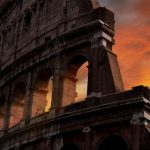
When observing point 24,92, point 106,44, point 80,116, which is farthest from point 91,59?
point 24,92

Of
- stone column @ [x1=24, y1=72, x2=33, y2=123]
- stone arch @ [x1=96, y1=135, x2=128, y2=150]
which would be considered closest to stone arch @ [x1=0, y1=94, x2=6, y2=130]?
stone column @ [x1=24, y1=72, x2=33, y2=123]

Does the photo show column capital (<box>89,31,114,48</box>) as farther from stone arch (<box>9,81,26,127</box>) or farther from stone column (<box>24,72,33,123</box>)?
stone arch (<box>9,81,26,127</box>)

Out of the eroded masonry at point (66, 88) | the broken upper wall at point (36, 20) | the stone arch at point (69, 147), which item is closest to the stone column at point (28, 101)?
the eroded masonry at point (66, 88)

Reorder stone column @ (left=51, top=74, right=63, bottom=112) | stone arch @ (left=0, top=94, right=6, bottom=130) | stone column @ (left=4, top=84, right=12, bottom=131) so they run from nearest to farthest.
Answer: stone column @ (left=51, top=74, right=63, bottom=112)
stone column @ (left=4, top=84, right=12, bottom=131)
stone arch @ (left=0, top=94, right=6, bottom=130)

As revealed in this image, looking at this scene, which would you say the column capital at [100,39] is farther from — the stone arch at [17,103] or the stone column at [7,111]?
the stone column at [7,111]

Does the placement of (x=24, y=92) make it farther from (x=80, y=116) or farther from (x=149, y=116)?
(x=149, y=116)

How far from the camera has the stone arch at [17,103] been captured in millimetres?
30130

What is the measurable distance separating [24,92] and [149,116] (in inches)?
422

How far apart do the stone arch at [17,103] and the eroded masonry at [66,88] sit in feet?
0.06

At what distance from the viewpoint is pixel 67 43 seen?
2669cm

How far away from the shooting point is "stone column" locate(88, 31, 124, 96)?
24.0 meters

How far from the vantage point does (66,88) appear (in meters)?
26.4

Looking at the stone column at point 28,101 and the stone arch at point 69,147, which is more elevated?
the stone column at point 28,101

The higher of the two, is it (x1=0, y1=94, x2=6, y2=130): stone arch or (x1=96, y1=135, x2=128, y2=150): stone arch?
(x1=0, y1=94, x2=6, y2=130): stone arch
